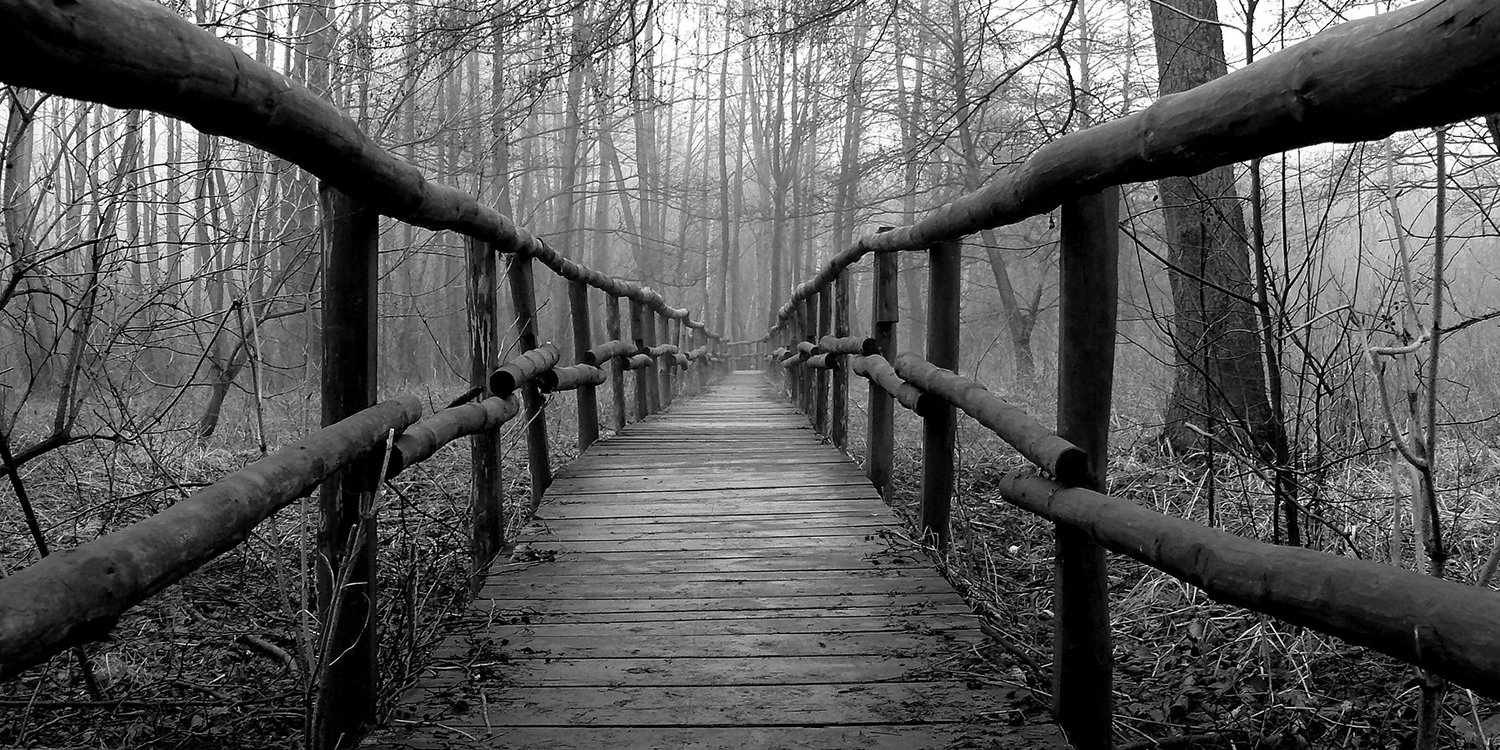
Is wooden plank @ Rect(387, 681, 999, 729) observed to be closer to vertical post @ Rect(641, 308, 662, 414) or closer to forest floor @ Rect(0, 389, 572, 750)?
forest floor @ Rect(0, 389, 572, 750)

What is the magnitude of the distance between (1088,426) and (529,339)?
8.91ft

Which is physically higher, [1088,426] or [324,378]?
[324,378]

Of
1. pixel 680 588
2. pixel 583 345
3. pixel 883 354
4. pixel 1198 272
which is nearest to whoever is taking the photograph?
pixel 680 588

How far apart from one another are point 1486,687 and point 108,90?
1658 millimetres

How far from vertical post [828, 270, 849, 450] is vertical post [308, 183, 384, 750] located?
13.6 ft

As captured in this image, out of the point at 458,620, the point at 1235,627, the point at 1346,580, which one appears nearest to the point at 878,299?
the point at 1235,627

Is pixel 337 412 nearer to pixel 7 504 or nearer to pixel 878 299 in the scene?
pixel 878 299

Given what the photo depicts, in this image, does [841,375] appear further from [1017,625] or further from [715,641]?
[715,641]

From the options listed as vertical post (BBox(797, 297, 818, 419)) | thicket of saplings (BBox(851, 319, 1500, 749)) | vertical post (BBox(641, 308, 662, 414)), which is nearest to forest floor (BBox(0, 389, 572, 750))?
thicket of saplings (BBox(851, 319, 1500, 749))

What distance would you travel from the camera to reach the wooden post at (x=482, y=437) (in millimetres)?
3508

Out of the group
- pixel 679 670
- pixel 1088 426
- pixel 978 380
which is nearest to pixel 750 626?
pixel 679 670

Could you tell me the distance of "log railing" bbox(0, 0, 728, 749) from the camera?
43.1 inches

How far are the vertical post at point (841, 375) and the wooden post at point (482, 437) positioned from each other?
2.86 metres

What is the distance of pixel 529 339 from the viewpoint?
14.1 feet
